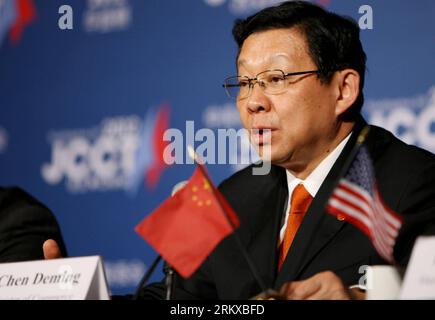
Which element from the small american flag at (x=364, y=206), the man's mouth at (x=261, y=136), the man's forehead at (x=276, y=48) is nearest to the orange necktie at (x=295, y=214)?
the man's mouth at (x=261, y=136)

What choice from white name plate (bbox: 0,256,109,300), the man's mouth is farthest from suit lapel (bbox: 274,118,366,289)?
white name plate (bbox: 0,256,109,300)

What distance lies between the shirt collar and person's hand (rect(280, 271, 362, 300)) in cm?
68

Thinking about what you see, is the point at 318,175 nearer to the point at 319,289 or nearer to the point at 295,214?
the point at 295,214

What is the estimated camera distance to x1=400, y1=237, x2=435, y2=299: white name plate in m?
1.33

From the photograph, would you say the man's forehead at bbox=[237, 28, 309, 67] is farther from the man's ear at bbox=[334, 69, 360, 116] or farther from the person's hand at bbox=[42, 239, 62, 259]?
the person's hand at bbox=[42, 239, 62, 259]

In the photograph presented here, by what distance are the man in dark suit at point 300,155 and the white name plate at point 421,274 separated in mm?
673

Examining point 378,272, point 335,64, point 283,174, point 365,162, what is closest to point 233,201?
point 283,174

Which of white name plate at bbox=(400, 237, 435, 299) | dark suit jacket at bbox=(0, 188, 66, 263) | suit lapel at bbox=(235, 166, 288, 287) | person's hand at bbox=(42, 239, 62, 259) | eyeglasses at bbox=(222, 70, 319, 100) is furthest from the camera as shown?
dark suit jacket at bbox=(0, 188, 66, 263)

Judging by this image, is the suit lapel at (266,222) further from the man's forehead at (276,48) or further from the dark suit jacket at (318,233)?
the man's forehead at (276,48)

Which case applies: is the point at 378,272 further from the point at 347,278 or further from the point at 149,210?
the point at 149,210

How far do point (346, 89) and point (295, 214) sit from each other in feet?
1.55

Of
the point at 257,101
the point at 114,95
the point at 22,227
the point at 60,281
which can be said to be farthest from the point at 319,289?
the point at 114,95

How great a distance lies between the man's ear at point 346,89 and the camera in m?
2.40
